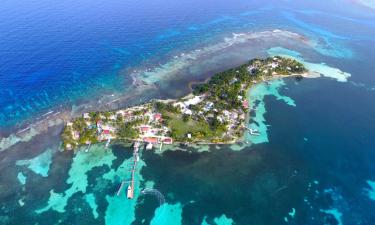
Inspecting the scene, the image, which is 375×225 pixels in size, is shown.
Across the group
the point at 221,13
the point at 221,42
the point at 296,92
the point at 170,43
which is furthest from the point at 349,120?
the point at 221,13

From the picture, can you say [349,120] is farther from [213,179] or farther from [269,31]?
[269,31]

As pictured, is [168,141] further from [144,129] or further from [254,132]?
[254,132]

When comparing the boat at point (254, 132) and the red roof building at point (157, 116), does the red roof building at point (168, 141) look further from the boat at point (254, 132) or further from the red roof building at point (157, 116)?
the boat at point (254, 132)

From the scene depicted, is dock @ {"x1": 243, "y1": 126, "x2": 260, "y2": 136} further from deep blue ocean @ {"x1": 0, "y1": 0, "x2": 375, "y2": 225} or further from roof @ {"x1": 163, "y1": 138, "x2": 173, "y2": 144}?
roof @ {"x1": 163, "y1": 138, "x2": 173, "y2": 144}

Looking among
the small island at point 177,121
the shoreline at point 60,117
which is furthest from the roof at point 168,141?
the shoreline at point 60,117

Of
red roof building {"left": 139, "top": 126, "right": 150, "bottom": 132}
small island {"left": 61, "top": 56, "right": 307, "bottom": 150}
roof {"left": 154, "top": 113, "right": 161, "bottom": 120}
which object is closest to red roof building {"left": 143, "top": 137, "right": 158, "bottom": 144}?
small island {"left": 61, "top": 56, "right": 307, "bottom": 150}
